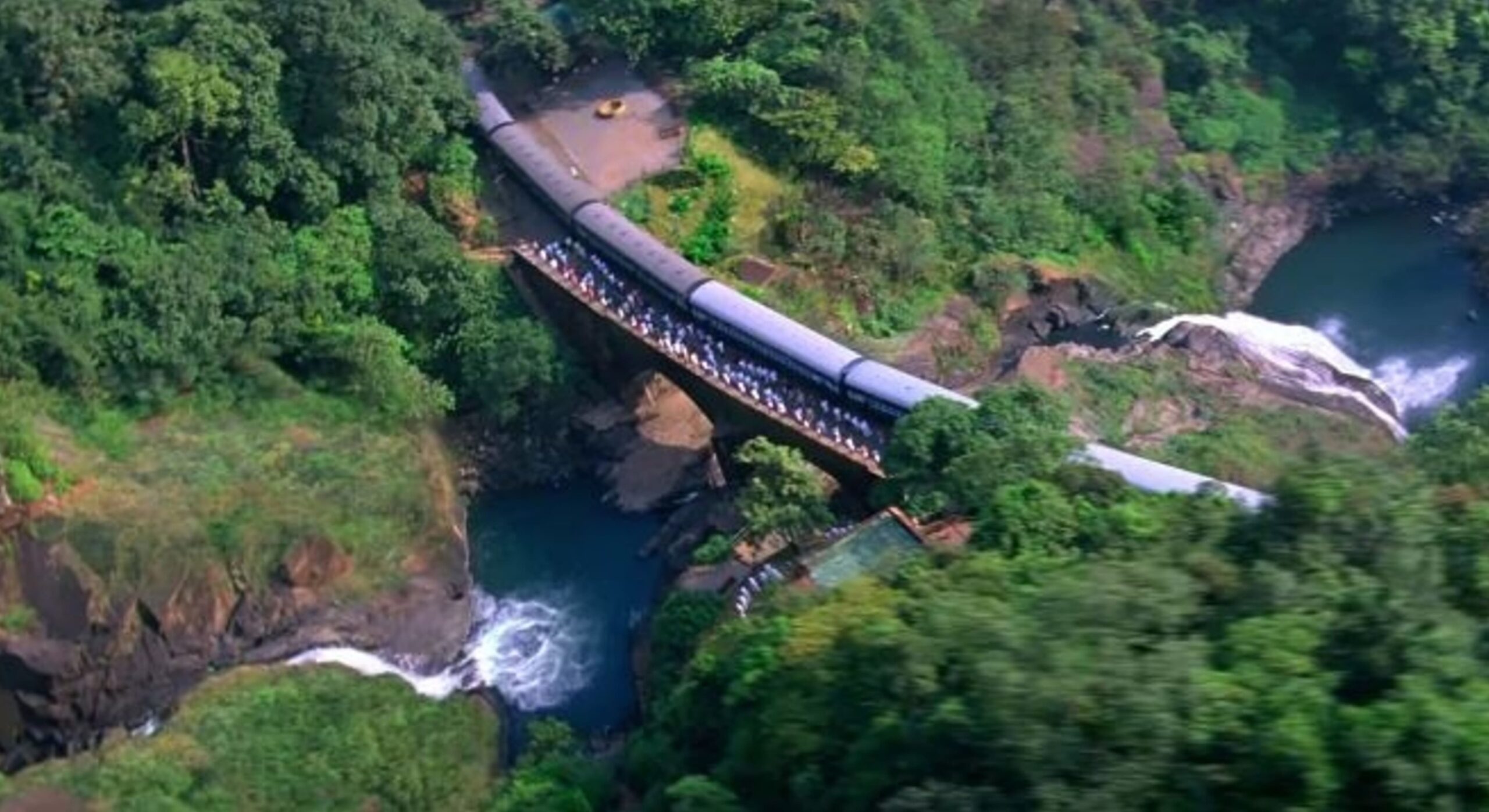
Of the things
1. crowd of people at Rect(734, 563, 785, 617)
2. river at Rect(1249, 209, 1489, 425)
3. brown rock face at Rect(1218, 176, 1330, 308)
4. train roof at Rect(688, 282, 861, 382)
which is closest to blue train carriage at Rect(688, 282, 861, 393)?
train roof at Rect(688, 282, 861, 382)

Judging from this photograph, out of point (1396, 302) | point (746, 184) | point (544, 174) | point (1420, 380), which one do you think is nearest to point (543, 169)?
point (544, 174)

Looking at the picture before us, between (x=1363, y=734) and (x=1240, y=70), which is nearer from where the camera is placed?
(x=1363, y=734)

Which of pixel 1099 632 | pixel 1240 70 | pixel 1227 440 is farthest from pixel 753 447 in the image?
pixel 1240 70

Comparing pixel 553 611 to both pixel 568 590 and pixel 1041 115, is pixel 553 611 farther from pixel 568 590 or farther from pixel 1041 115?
pixel 1041 115

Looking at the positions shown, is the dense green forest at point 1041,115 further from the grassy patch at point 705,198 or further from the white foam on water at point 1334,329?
the white foam on water at point 1334,329

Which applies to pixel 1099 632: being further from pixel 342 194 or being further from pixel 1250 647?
pixel 342 194

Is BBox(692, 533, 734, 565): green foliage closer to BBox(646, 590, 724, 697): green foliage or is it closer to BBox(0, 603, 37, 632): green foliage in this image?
BBox(646, 590, 724, 697): green foliage
